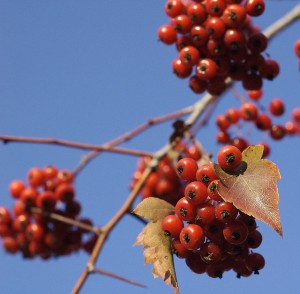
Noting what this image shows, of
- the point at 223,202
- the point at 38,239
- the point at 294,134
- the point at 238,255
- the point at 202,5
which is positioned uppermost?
the point at 202,5

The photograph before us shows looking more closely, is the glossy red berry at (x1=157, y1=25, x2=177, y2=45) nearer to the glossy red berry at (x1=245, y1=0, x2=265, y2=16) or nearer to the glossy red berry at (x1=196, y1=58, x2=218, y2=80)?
the glossy red berry at (x1=196, y1=58, x2=218, y2=80)

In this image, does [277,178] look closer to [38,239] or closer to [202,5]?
[202,5]

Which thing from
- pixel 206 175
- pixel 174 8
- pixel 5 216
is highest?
pixel 174 8

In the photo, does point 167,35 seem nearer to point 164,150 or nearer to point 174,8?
point 174,8

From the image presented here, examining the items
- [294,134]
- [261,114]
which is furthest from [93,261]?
[294,134]

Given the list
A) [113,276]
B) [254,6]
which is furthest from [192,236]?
[254,6]

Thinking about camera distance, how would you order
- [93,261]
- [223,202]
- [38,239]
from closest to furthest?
[223,202] < [93,261] < [38,239]

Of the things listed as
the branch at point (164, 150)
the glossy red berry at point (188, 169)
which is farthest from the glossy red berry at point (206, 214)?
the branch at point (164, 150)
